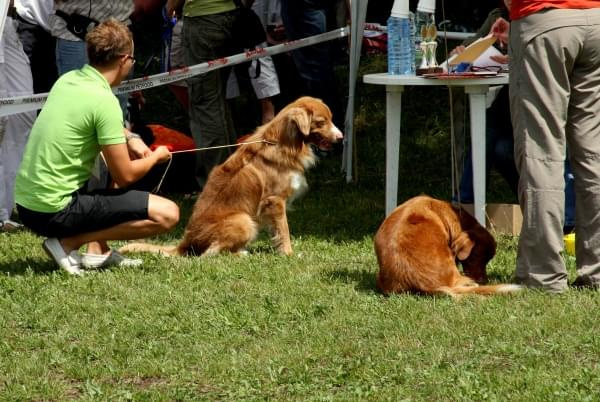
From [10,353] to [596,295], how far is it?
283 centimetres

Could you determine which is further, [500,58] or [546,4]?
[500,58]

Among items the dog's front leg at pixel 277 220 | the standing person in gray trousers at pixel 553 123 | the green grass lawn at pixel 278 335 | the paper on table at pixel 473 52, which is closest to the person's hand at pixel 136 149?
the green grass lawn at pixel 278 335

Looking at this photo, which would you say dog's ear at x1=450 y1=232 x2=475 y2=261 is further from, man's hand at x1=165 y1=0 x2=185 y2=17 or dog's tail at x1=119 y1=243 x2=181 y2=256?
man's hand at x1=165 y1=0 x2=185 y2=17

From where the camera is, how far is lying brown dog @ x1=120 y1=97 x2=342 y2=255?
6918mm

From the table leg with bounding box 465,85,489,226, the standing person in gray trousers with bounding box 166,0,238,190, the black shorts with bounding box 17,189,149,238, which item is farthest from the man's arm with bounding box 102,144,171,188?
the standing person in gray trousers with bounding box 166,0,238,190

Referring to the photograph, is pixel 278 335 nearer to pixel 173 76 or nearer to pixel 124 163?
pixel 124 163

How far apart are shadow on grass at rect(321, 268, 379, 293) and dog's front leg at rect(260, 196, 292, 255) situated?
32.6 inches

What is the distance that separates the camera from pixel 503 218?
7422 millimetres

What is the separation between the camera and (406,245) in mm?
5387

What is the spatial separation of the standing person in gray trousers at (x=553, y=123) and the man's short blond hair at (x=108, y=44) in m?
2.23

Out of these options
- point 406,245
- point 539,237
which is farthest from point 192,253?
point 539,237

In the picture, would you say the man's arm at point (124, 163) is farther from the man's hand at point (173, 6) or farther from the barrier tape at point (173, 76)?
the man's hand at point (173, 6)

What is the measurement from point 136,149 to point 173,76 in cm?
233

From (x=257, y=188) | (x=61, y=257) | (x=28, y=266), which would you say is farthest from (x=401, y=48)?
(x=28, y=266)
